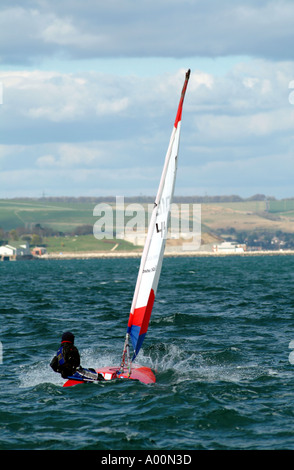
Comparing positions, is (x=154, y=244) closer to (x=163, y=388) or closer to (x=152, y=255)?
(x=152, y=255)

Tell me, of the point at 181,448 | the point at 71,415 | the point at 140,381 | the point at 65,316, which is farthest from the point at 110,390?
the point at 65,316

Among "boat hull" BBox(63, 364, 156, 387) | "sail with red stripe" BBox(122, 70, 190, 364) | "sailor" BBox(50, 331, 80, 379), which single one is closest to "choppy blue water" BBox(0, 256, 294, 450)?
"boat hull" BBox(63, 364, 156, 387)

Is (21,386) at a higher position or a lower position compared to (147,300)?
lower

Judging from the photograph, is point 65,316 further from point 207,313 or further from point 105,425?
point 105,425

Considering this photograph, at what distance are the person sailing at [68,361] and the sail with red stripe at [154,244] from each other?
1656mm

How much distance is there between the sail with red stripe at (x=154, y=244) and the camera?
16953 millimetres

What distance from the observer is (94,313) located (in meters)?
36.2

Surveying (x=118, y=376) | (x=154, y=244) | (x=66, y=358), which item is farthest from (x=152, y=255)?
(x=118, y=376)

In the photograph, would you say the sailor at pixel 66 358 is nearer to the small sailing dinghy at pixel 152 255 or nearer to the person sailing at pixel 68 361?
the person sailing at pixel 68 361

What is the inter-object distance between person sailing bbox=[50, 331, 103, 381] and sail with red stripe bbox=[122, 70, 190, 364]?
1.66 metres

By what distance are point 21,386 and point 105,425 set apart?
15.4 ft

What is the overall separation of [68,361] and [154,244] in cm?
Answer: 410

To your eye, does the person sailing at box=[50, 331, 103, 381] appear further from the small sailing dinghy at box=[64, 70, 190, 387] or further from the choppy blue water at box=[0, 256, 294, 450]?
the choppy blue water at box=[0, 256, 294, 450]

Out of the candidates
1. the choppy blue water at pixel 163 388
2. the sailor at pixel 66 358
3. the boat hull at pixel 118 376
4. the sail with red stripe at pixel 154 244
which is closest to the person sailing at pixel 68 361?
the sailor at pixel 66 358
